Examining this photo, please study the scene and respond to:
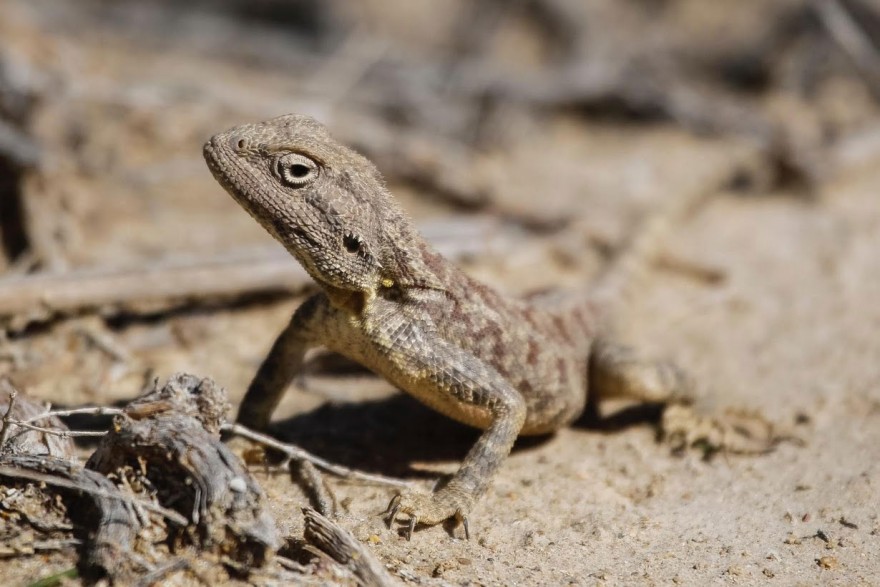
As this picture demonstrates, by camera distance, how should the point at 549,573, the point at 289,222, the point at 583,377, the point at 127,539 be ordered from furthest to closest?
the point at 583,377 < the point at 289,222 < the point at 549,573 < the point at 127,539

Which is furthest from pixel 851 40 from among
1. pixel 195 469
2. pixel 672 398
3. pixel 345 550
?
pixel 195 469

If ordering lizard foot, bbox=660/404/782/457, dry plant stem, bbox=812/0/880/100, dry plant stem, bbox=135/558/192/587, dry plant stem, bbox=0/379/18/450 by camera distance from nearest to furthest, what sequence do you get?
1. dry plant stem, bbox=135/558/192/587
2. dry plant stem, bbox=0/379/18/450
3. lizard foot, bbox=660/404/782/457
4. dry plant stem, bbox=812/0/880/100

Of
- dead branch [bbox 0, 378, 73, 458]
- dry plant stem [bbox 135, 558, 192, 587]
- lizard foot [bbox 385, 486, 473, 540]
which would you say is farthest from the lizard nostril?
dry plant stem [bbox 135, 558, 192, 587]

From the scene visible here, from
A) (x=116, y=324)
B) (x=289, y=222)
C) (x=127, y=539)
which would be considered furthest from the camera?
(x=116, y=324)

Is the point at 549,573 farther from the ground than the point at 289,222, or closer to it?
closer to it

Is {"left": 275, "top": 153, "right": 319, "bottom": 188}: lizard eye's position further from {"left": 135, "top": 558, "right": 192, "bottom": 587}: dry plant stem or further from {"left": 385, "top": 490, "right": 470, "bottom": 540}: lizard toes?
{"left": 135, "top": 558, "right": 192, "bottom": 587}: dry plant stem

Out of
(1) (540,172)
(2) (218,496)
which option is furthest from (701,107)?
(2) (218,496)

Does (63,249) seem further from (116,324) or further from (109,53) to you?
(109,53)
